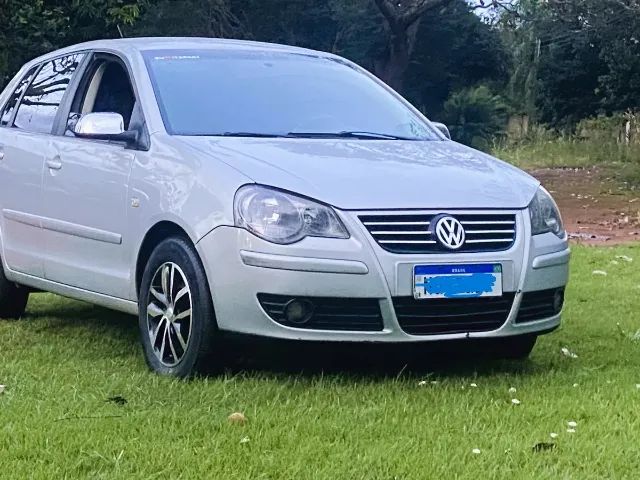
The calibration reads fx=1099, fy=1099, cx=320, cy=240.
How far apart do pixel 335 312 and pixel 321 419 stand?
1.86 ft

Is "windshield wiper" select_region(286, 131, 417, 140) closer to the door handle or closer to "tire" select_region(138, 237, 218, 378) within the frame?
"tire" select_region(138, 237, 218, 378)

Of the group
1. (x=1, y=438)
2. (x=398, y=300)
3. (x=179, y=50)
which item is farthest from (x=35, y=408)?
(x=179, y=50)

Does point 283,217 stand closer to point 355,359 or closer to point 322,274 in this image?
point 322,274

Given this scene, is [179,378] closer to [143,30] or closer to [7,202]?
[7,202]

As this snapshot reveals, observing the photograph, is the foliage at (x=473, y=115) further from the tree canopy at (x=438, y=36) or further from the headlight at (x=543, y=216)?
the headlight at (x=543, y=216)

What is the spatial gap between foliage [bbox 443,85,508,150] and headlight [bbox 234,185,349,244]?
29.5 metres

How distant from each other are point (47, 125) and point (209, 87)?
44.9 inches

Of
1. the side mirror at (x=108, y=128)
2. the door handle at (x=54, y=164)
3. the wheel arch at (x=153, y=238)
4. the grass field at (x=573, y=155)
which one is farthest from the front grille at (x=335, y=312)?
the grass field at (x=573, y=155)

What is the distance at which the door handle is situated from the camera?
5625mm

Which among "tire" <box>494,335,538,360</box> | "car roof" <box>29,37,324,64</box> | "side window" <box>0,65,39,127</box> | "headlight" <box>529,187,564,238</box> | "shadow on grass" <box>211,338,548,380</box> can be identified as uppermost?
"car roof" <box>29,37,324,64</box>

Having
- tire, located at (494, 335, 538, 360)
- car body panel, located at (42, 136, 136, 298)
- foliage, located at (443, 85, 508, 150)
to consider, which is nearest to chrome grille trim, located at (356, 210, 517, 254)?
tire, located at (494, 335, 538, 360)

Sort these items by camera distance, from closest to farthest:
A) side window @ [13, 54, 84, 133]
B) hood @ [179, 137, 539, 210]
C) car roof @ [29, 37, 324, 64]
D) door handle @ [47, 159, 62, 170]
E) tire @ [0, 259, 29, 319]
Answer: hood @ [179, 137, 539, 210]
door handle @ [47, 159, 62, 170]
car roof @ [29, 37, 324, 64]
side window @ [13, 54, 84, 133]
tire @ [0, 259, 29, 319]

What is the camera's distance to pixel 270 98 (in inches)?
217

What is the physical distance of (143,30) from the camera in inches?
1024
